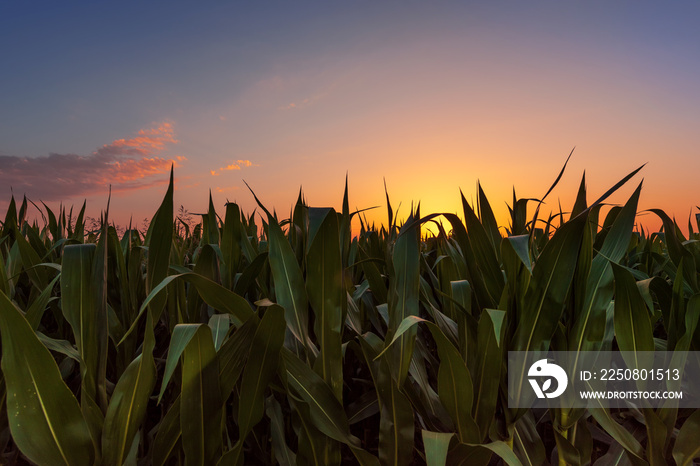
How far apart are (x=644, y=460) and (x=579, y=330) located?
31cm

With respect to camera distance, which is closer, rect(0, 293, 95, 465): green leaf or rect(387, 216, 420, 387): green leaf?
rect(0, 293, 95, 465): green leaf

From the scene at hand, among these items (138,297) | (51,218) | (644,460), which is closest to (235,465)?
(138,297)

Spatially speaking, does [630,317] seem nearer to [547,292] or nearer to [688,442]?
[547,292]

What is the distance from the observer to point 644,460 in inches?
35.5

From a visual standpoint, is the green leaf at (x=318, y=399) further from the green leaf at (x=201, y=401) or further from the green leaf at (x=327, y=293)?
the green leaf at (x=201, y=401)

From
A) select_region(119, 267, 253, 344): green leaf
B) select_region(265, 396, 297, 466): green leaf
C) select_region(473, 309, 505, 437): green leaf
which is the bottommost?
select_region(265, 396, 297, 466): green leaf

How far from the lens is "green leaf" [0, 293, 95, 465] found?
683 mm

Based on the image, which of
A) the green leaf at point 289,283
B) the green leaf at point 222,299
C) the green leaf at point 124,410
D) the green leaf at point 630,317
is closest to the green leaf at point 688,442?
the green leaf at point 630,317

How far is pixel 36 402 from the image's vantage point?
0.71 m

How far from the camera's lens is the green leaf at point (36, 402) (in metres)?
0.68

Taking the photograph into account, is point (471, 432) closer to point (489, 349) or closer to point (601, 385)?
point (489, 349)

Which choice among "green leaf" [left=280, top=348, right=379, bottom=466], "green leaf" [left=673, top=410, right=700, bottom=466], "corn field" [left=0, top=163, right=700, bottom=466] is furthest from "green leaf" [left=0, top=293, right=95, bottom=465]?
"green leaf" [left=673, top=410, right=700, bottom=466]

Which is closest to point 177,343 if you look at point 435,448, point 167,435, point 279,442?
point 167,435

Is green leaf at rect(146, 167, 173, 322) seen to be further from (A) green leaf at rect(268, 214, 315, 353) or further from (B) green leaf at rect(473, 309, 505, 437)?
(B) green leaf at rect(473, 309, 505, 437)
